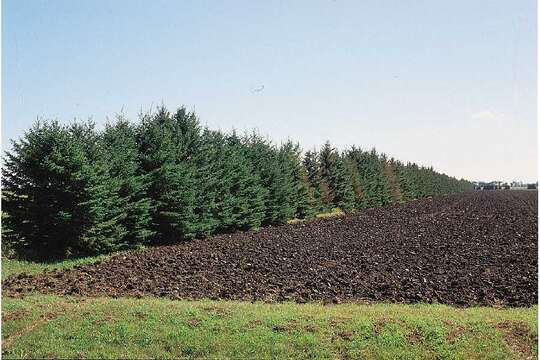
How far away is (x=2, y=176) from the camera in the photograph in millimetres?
20719

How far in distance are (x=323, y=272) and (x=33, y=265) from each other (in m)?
10.6

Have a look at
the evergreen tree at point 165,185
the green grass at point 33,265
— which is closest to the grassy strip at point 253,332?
the green grass at point 33,265

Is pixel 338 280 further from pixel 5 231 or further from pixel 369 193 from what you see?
pixel 369 193

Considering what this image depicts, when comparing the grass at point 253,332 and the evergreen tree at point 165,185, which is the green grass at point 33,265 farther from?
the grass at point 253,332

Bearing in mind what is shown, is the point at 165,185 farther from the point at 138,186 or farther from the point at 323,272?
the point at 323,272

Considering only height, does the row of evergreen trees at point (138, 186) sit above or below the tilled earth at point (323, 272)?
above

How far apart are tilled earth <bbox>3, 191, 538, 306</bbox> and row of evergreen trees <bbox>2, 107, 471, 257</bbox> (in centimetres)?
180

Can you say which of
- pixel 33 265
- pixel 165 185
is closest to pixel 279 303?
pixel 33 265

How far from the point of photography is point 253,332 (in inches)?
390

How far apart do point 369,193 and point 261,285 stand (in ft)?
166

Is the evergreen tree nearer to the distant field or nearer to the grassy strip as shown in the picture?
the distant field

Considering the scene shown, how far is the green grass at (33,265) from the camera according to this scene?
18016 mm

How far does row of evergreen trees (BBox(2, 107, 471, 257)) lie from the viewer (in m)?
20.6

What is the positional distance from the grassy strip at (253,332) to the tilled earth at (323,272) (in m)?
2.44
